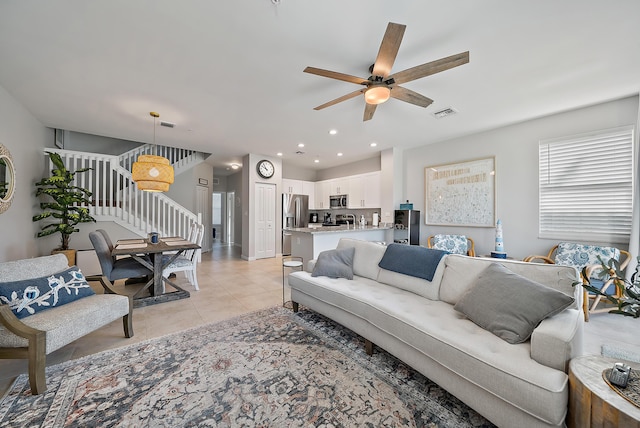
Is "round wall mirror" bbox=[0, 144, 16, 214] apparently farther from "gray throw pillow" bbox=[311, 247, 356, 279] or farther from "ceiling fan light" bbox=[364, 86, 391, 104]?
"ceiling fan light" bbox=[364, 86, 391, 104]

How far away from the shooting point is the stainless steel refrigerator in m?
6.80

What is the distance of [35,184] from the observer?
4.00 meters

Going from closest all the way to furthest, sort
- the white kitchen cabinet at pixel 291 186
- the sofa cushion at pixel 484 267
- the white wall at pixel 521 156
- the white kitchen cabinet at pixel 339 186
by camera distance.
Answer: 1. the sofa cushion at pixel 484 267
2. the white wall at pixel 521 156
3. the white kitchen cabinet at pixel 339 186
4. the white kitchen cabinet at pixel 291 186

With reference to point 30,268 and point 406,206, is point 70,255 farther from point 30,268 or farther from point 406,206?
point 406,206

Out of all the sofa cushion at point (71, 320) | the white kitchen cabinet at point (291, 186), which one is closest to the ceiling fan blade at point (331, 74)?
the sofa cushion at point (71, 320)

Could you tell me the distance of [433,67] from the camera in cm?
203

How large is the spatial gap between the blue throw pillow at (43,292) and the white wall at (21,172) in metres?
2.01

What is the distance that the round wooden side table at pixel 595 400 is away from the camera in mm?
925

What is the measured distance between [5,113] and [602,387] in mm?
5972

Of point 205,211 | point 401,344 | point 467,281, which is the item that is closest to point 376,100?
point 467,281

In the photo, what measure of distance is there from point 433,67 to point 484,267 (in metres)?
1.71

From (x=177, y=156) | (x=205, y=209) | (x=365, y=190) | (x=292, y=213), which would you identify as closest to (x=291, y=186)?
(x=292, y=213)

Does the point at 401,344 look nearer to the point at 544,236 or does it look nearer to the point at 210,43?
the point at 210,43

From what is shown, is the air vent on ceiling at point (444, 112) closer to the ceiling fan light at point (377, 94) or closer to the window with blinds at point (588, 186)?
the window with blinds at point (588, 186)
